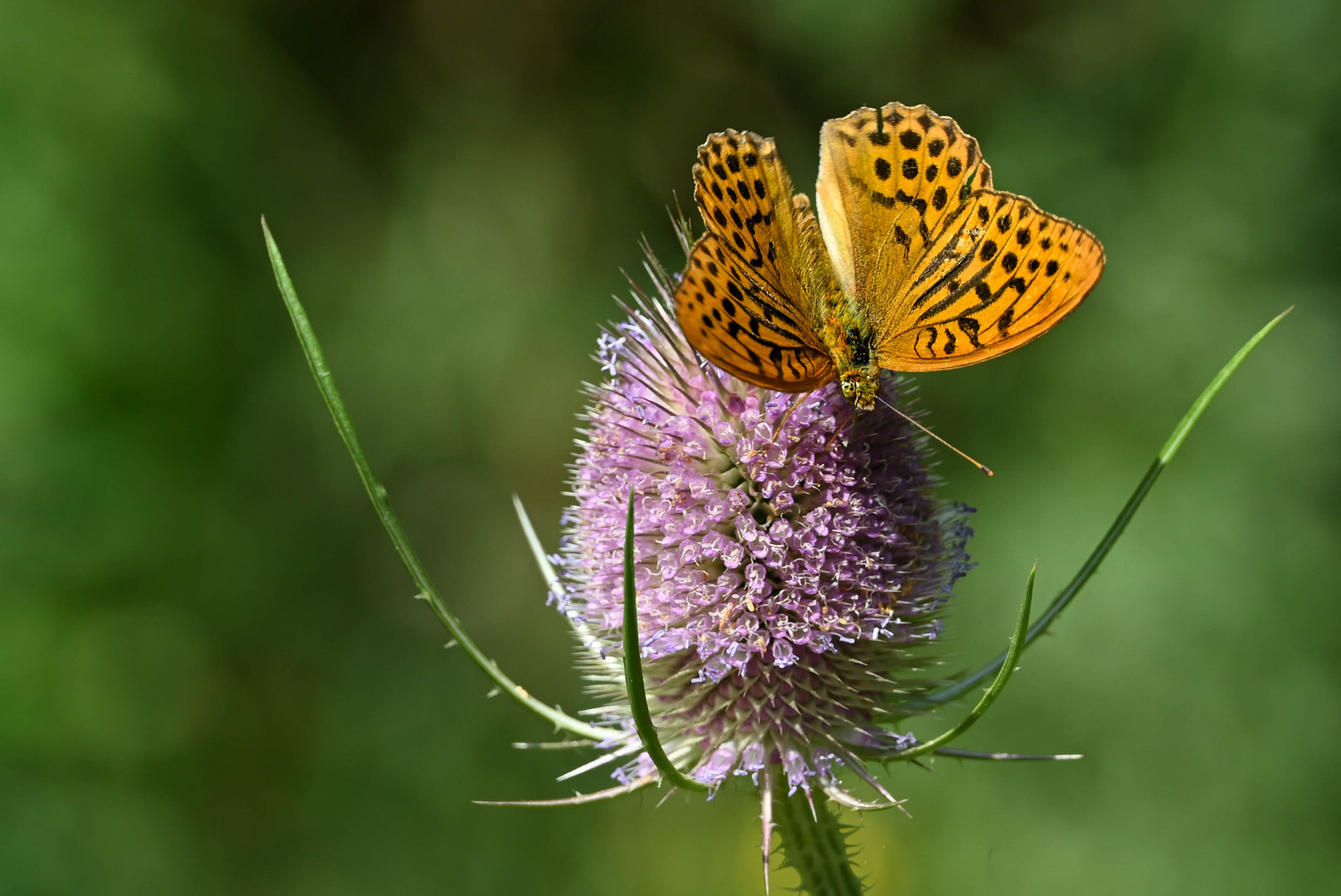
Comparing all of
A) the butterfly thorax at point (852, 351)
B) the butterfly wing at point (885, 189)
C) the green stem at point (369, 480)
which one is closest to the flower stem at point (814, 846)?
the green stem at point (369, 480)

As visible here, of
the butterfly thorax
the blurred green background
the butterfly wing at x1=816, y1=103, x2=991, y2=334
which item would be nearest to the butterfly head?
the butterfly thorax

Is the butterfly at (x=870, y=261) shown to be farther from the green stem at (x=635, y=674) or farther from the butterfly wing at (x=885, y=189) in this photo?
the green stem at (x=635, y=674)

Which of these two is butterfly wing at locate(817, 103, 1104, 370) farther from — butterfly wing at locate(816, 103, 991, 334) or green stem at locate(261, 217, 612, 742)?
green stem at locate(261, 217, 612, 742)

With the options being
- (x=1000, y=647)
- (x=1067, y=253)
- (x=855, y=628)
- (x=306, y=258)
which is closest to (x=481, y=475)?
(x=306, y=258)

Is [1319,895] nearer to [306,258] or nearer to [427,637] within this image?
[427,637]

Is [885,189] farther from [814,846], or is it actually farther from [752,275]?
[814,846]

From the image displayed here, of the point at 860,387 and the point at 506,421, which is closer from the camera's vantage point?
the point at 860,387

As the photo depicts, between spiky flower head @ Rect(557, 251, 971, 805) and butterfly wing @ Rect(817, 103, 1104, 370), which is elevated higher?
butterfly wing @ Rect(817, 103, 1104, 370)

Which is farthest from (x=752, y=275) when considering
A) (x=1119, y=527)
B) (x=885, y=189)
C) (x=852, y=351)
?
(x=1119, y=527)

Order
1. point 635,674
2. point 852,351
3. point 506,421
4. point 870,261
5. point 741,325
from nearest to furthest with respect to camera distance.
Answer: point 635,674, point 741,325, point 852,351, point 870,261, point 506,421
